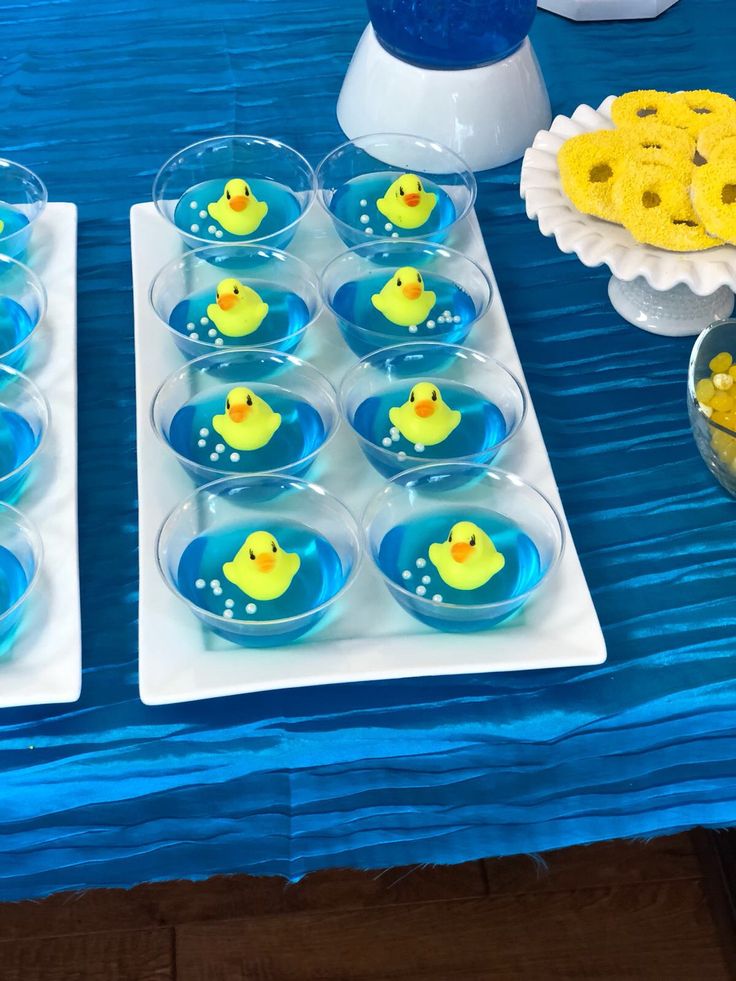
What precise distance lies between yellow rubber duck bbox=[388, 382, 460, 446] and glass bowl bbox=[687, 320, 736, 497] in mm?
166

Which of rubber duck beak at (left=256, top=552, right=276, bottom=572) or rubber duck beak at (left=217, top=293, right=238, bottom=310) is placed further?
rubber duck beak at (left=217, top=293, right=238, bottom=310)

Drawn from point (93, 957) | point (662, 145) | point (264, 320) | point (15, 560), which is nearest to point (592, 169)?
point (662, 145)

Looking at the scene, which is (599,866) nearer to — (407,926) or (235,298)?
(407,926)

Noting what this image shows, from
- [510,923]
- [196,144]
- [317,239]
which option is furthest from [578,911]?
[196,144]

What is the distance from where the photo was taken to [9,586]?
0.65 meters

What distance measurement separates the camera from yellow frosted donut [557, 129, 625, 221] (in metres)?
0.78

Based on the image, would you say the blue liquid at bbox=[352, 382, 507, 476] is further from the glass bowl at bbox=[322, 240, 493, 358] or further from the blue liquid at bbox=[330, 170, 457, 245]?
the blue liquid at bbox=[330, 170, 457, 245]

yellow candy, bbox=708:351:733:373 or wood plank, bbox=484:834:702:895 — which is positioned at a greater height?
yellow candy, bbox=708:351:733:373

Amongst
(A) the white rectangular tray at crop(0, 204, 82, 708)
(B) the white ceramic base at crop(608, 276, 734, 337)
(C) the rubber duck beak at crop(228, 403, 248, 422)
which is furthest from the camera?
(B) the white ceramic base at crop(608, 276, 734, 337)

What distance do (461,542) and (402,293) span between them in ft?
0.79

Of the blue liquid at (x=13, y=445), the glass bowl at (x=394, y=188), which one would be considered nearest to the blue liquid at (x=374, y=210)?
the glass bowl at (x=394, y=188)

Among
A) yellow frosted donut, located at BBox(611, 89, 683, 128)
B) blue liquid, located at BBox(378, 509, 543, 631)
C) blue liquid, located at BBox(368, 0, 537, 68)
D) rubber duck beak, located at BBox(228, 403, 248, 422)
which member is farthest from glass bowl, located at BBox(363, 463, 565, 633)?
blue liquid, located at BBox(368, 0, 537, 68)

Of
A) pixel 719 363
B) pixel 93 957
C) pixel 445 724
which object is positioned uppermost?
pixel 719 363

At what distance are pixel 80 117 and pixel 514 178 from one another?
428 mm
